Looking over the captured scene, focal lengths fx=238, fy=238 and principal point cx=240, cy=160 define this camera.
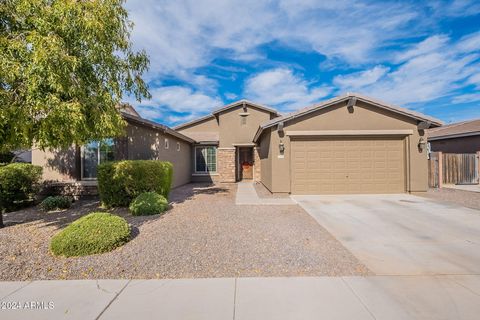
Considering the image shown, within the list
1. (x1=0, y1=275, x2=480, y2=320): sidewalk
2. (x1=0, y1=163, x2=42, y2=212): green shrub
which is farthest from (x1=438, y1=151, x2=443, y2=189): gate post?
(x1=0, y1=163, x2=42, y2=212): green shrub

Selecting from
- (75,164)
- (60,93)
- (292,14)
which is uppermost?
(292,14)

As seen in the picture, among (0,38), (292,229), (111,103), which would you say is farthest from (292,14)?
(0,38)

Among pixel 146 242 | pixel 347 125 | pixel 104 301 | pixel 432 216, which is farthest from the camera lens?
pixel 347 125

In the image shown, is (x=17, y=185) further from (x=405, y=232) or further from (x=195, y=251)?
(x=405, y=232)

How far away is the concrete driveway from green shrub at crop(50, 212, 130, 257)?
4635mm

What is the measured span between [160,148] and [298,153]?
647 cm

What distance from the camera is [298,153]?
10.9 metres

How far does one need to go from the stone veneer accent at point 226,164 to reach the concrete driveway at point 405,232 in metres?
8.10

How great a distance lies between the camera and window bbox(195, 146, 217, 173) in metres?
17.8

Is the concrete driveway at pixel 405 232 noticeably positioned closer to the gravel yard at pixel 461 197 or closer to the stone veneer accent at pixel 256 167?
the gravel yard at pixel 461 197

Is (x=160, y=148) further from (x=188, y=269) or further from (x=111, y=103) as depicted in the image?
(x=188, y=269)

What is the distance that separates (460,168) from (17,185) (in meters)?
21.7

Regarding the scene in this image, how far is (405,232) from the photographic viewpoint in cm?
573

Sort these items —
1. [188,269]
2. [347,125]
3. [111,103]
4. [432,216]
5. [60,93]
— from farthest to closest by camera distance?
[347,125], [432,216], [111,103], [60,93], [188,269]
